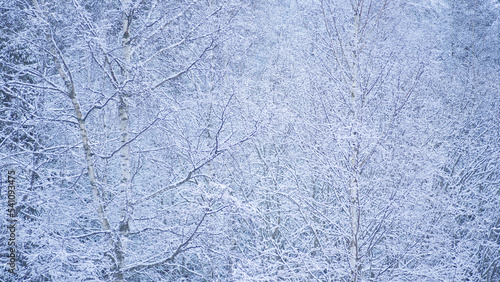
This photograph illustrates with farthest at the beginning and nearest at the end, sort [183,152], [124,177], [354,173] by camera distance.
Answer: [183,152] → [124,177] → [354,173]

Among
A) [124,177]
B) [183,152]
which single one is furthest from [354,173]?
[124,177]

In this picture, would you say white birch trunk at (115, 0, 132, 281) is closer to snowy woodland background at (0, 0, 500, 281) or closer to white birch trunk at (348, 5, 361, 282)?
snowy woodland background at (0, 0, 500, 281)

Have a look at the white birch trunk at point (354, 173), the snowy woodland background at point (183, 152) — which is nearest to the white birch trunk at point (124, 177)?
the snowy woodland background at point (183, 152)

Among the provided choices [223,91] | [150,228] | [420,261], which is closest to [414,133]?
[420,261]

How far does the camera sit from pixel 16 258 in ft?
12.3

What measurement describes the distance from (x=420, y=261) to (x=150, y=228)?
153 inches

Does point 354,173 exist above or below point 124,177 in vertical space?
above

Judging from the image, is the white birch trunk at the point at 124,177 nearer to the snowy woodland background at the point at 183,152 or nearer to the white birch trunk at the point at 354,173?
the snowy woodland background at the point at 183,152

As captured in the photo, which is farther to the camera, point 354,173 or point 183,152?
point 183,152

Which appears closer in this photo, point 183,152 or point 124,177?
point 124,177

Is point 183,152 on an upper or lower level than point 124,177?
upper

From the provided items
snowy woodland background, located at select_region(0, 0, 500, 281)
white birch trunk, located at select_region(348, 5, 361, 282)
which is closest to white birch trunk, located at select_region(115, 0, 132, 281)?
snowy woodland background, located at select_region(0, 0, 500, 281)

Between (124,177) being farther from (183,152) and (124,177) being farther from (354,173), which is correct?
(354,173)

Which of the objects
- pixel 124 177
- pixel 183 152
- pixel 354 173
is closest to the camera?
pixel 354 173
